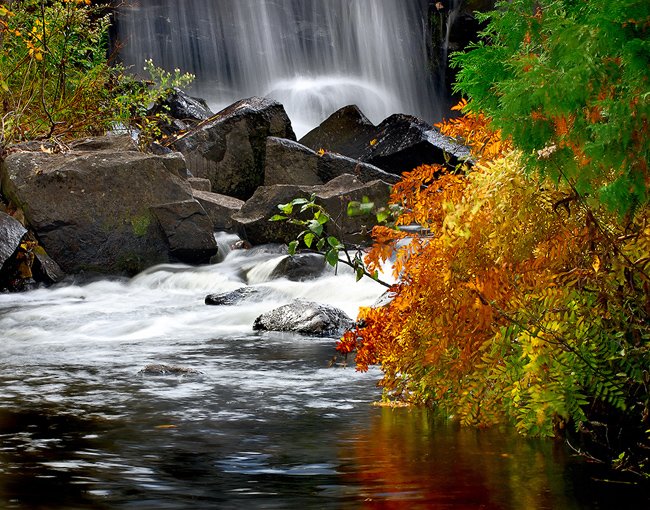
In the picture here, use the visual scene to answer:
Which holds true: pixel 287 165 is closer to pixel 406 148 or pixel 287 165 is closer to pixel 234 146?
pixel 234 146

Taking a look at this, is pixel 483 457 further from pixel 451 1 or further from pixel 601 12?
pixel 451 1

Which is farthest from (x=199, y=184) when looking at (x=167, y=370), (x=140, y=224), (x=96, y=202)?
(x=167, y=370)

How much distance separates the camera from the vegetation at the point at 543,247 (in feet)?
10.6

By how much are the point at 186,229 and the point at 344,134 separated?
22.1 feet

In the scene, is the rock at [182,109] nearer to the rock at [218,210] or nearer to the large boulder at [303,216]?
the rock at [218,210]

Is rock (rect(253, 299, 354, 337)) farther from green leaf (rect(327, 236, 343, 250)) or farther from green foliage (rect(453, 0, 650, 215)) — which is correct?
green foliage (rect(453, 0, 650, 215))

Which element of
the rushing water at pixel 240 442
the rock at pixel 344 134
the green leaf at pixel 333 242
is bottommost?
the rushing water at pixel 240 442

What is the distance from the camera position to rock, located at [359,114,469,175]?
703 inches

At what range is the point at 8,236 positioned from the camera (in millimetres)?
11148

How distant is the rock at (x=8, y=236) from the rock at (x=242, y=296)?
234cm

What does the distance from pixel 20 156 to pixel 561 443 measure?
1039 centimetres

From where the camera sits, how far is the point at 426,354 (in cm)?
456

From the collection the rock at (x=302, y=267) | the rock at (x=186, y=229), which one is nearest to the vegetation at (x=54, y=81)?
the rock at (x=186, y=229)

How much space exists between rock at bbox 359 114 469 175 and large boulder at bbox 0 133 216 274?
5623 millimetres
